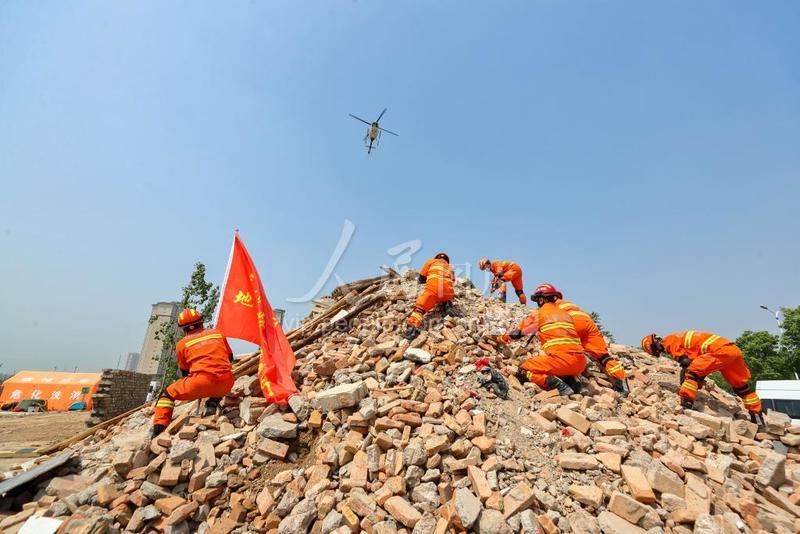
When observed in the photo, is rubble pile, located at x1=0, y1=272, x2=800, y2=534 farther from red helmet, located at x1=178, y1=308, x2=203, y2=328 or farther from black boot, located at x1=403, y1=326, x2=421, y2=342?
red helmet, located at x1=178, y1=308, x2=203, y2=328

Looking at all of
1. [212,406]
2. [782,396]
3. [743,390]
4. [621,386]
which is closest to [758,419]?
[743,390]

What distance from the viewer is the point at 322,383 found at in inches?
218

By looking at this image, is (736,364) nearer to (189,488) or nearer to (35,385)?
(189,488)

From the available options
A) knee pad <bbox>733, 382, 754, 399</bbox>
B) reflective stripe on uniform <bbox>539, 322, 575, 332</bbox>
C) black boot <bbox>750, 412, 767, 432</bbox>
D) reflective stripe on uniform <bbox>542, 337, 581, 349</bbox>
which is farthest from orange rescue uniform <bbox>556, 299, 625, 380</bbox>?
black boot <bbox>750, 412, 767, 432</bbox>

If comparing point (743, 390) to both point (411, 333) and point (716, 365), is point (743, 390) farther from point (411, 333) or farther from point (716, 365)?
point (411, 333)

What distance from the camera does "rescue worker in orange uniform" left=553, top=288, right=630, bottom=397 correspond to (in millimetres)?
6043

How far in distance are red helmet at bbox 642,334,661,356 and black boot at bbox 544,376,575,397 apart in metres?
2.38

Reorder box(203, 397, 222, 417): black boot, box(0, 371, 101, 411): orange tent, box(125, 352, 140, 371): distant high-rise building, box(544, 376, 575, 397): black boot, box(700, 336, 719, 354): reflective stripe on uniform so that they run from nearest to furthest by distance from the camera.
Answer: box(203, 397, 222, 417): black boot < box(544, 376, 575, 397): black boot < box(700, 336, 719, 354): reflective stripe on uniform < box(0, 371, 101, 411): orange tent < box(125, 352, 140, 371): distant high-rise building

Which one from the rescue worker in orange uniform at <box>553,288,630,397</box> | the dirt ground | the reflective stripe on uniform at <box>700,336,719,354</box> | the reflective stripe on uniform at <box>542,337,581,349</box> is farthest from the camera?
the dirt ground

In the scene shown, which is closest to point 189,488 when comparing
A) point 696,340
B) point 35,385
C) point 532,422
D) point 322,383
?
point 322,383

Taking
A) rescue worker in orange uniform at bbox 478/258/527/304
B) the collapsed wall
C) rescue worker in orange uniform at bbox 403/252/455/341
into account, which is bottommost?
the collapsed wall

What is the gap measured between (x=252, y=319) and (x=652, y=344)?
7479mm

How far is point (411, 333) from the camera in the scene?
6363 millimetres

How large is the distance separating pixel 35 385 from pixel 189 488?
27.0m
